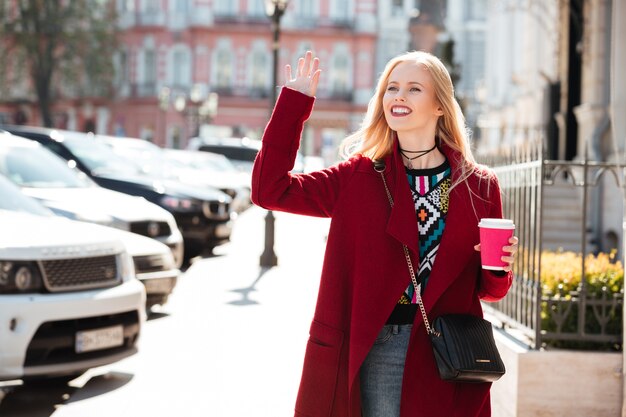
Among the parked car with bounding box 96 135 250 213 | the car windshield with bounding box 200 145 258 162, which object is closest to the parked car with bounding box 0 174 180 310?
the parked car with bounding box 96 135 250 213

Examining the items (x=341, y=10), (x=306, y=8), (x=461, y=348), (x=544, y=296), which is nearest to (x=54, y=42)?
(x=306, y=8)

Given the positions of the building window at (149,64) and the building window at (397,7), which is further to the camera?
the building window at (397,7)

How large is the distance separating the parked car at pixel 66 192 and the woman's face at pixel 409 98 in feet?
22.1

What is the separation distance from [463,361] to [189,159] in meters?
26.6

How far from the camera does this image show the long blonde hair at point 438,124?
3.70 metres

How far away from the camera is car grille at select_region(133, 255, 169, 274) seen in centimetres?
932

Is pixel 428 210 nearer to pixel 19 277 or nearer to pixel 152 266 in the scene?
pixel 19 277

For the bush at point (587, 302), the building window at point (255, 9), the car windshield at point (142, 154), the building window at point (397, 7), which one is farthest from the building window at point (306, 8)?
the bush at point (587, 302)

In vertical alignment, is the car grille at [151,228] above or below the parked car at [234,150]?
above

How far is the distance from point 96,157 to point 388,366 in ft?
38.3

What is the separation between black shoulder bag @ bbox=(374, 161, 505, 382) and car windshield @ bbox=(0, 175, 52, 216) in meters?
4.68

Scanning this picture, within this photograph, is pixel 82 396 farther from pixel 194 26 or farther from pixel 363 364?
pixel 194 26

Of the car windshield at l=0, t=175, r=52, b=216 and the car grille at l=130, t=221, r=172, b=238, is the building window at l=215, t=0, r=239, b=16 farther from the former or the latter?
the car windshield at l=0, t=175, r=52, b=216

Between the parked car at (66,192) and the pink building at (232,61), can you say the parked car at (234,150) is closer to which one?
the pink building at (232,61)
